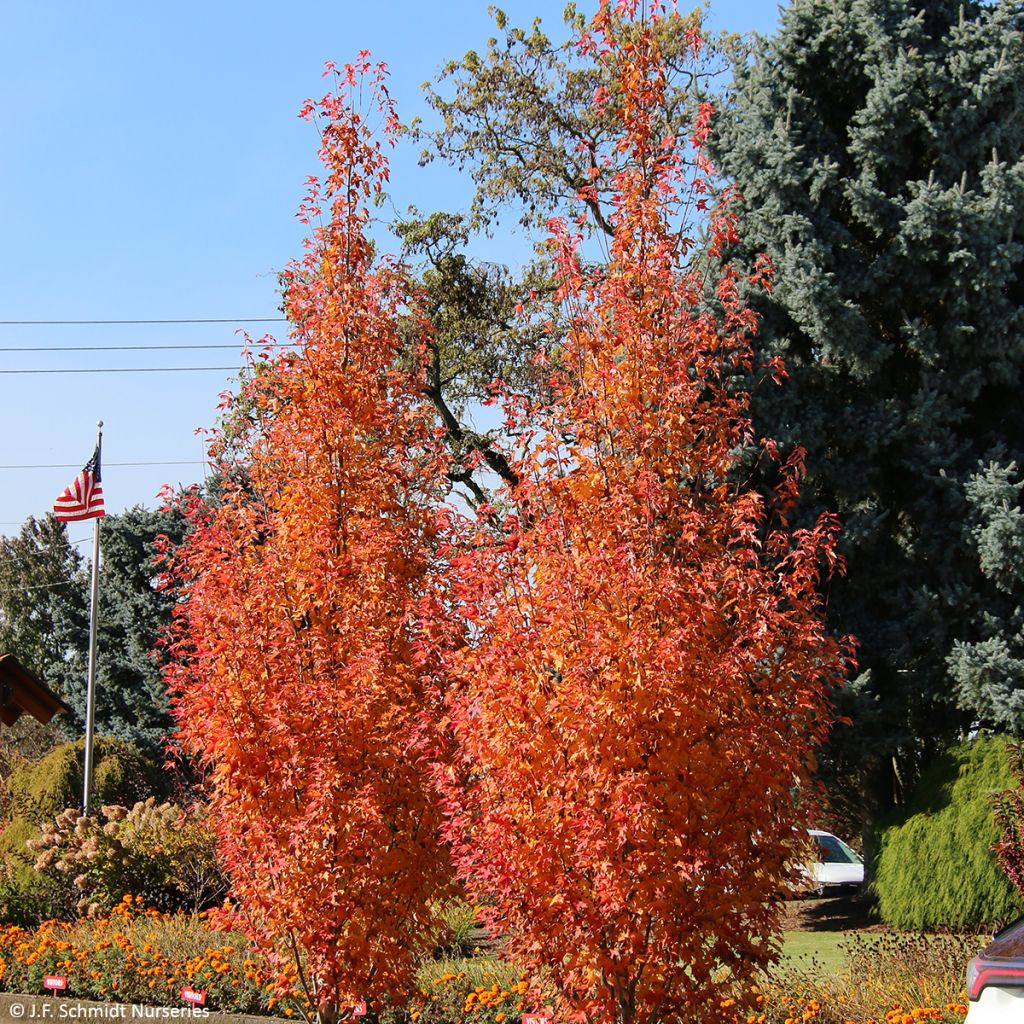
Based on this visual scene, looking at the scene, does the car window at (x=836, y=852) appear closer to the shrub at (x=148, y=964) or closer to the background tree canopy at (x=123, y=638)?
the shrub at (x=148, y=964)

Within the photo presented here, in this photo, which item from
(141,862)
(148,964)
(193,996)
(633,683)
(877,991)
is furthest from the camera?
(141,862)

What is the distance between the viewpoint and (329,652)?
25.2 feet

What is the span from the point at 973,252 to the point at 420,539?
779cm

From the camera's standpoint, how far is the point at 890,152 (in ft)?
45.2

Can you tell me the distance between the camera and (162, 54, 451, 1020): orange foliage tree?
7.33m

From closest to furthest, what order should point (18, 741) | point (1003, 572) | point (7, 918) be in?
point (1003, 572), point (7, 918), point (18, 741)

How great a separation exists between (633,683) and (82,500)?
1879cm

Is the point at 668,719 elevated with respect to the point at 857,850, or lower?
elevated

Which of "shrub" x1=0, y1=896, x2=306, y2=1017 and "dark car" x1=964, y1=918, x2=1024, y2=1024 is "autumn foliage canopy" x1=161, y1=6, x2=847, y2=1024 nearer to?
"dark car" x1=964, y1=918, x2=1024, y2=1024

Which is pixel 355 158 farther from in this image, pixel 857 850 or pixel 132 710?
pixel 132 710

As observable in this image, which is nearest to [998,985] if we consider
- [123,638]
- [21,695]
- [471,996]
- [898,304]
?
[471,996]

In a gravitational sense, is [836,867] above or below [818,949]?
above

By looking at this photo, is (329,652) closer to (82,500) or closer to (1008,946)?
(1008,946)

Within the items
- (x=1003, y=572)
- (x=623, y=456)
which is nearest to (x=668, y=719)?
(x=623, y=456)
